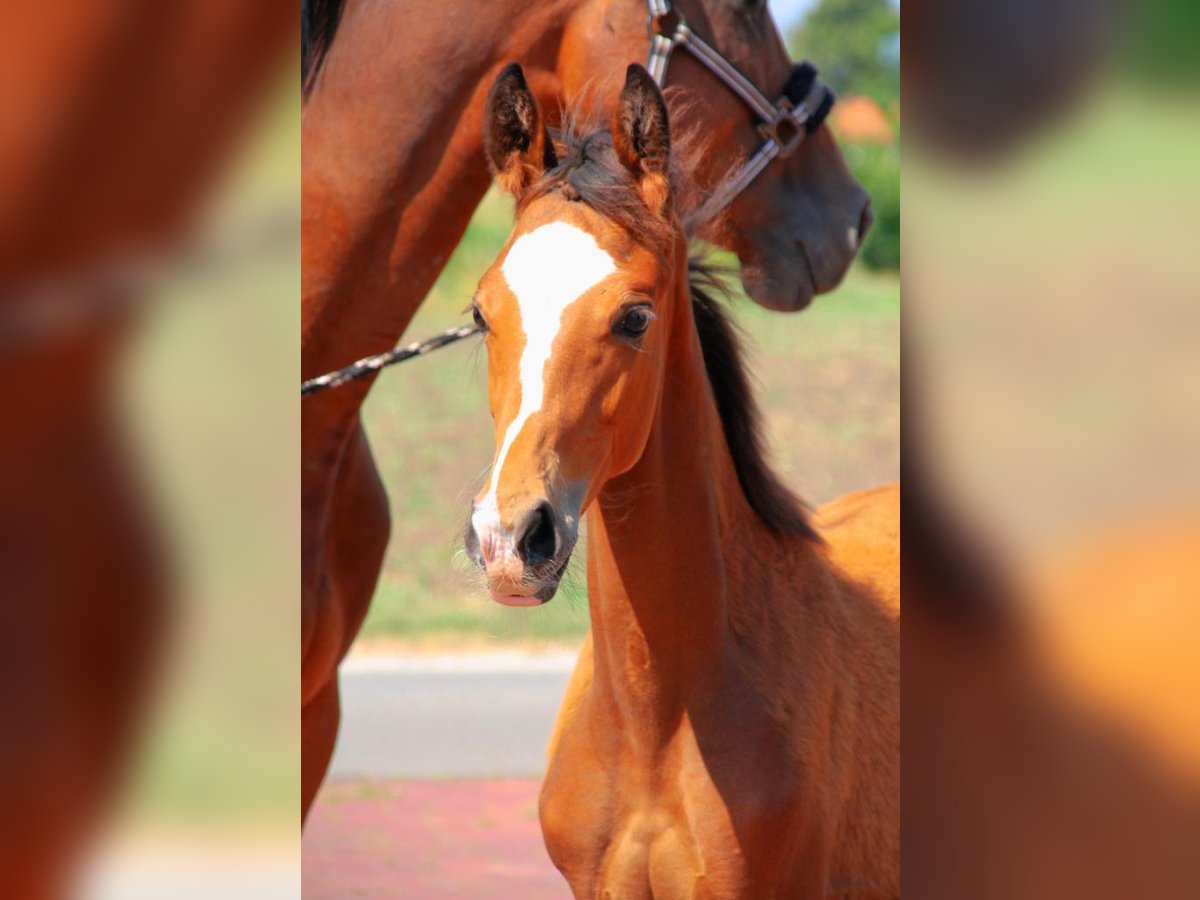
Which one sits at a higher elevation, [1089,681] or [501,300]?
[1089,681]

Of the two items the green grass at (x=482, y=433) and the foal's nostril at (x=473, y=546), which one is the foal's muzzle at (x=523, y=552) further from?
the green grass at (x=482, y=433)

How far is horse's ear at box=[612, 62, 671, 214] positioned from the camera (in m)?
2.44

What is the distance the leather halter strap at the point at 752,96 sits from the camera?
2854 mm

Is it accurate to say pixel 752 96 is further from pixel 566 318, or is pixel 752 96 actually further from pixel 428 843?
pixel 428 843

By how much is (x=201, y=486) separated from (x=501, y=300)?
1.56 meters

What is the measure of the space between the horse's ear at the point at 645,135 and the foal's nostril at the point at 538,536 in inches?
26.9

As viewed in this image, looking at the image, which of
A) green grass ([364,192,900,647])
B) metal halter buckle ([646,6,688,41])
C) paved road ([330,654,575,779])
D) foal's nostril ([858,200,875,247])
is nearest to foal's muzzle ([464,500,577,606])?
metal halter buckle ([646,6,688,41])

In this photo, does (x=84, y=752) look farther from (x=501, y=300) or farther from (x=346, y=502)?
(x=346, y=502)

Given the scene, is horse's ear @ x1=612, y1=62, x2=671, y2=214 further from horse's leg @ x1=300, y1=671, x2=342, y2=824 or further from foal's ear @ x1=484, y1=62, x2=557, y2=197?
horse's leg @ x1=300, y1=671, x2=342, y2=824

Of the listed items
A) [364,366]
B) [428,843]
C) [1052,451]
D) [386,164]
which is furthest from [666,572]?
[428,843]

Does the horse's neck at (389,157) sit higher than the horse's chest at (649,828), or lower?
higher

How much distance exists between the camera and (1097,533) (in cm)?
74

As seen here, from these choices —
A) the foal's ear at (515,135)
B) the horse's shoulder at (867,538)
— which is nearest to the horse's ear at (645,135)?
the foal's ear at (515,135)

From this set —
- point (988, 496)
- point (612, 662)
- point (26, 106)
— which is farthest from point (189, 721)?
point (612, 662)
